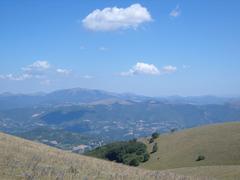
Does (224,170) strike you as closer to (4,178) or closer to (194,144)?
(4,178)

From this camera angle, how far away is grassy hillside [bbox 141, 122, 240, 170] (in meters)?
78.8

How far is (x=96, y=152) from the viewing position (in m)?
119

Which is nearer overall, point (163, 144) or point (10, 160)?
point (10, 160)

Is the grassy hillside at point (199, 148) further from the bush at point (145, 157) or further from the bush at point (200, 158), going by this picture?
the bush at point (145, 157)

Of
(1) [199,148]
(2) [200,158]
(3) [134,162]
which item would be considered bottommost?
(3) [134,162]

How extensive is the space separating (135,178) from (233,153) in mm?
57906

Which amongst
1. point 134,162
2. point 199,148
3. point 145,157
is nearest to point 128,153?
point 145,157

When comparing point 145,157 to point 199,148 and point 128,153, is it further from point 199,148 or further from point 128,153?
point 199,148

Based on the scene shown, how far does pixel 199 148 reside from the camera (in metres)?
89.3

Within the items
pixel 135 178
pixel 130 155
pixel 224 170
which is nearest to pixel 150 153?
pixel 130 155

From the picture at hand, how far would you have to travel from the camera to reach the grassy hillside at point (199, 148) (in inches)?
3100

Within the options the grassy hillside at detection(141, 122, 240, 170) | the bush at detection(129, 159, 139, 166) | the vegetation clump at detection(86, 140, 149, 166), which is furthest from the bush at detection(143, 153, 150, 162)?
the bush at detection(129, 159, 139, 166)

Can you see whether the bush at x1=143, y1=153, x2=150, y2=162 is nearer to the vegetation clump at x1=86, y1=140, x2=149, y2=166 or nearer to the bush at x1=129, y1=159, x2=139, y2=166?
the vegetation clump at x1=86, y1=140, x2=149, y2=166

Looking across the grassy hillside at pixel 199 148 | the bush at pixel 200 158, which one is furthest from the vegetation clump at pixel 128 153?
the bush at pixel 200 158
